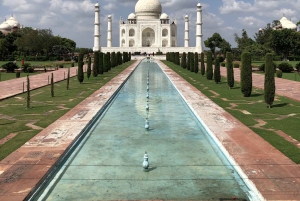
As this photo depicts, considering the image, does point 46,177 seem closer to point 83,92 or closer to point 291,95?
point 83,92

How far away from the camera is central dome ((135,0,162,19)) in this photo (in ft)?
167

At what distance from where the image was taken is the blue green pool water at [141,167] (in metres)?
Answer: 3.19

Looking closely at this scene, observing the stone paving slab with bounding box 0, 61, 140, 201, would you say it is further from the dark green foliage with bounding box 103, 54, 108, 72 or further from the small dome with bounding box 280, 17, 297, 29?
the small dome with bounding box 280, 17, 297, 29

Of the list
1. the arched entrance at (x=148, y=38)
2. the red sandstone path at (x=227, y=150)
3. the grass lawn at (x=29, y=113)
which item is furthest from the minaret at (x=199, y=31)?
the red sandstone path at (x=227, y=150)

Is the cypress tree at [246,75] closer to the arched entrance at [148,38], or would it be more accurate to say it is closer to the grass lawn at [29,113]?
the grass lawn at [29,113]

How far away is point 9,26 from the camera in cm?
5731

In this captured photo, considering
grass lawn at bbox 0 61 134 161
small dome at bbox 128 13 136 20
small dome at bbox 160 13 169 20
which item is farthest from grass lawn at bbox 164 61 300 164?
small dome at bbox 128 13 136 20

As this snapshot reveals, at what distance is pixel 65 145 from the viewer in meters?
4.39

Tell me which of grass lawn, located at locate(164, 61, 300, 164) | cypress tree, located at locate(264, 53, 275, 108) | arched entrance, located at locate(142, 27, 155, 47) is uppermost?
arched entrance, located at locate(142, 27, 155, 47)

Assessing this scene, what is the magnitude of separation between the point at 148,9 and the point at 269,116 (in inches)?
1827

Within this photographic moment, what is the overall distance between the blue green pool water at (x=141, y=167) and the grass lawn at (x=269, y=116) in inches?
33.0

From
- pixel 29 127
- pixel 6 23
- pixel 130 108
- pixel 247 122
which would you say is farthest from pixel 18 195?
pixel 6 23

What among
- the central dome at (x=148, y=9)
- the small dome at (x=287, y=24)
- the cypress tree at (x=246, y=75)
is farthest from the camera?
the small dome at (x=287, y=24)

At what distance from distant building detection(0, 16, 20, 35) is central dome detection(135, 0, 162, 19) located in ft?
66.0
